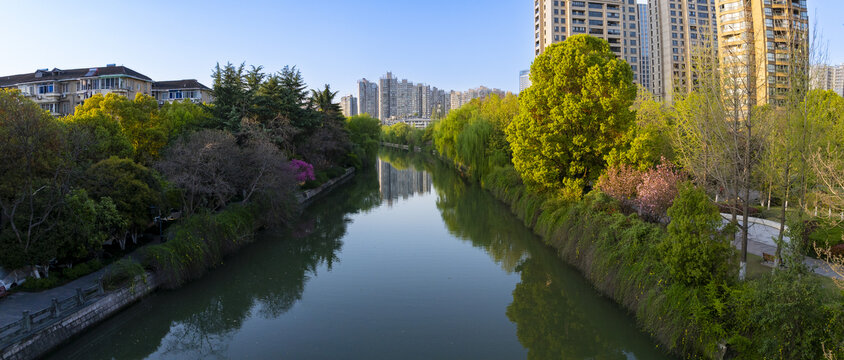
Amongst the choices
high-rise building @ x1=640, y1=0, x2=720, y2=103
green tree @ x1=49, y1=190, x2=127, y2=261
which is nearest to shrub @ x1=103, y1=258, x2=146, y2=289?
green tree @ x1=49, y1=190, x2=127, y2=261

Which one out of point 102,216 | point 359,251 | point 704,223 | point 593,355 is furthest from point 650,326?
point 102,216

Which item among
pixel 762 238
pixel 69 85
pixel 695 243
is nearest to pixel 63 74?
pixel 69 85

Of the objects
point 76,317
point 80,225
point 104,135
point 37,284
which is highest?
point 104,135

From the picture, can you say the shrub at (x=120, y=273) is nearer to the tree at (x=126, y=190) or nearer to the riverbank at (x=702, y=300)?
the tree at (x=126, y=190)

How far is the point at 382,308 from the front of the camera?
13.9 meters

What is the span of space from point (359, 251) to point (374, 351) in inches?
391

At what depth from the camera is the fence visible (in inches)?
396

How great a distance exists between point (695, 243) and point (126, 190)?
17.8m

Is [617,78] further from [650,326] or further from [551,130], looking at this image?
[650,326]

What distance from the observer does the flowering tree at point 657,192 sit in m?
15.5

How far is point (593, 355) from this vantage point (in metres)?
Result: 11.0

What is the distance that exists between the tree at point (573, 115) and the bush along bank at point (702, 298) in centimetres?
435

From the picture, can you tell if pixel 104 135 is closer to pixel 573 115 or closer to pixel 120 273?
pixel 120 273

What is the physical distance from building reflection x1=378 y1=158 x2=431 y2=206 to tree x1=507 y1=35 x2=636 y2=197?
15.7 meters
